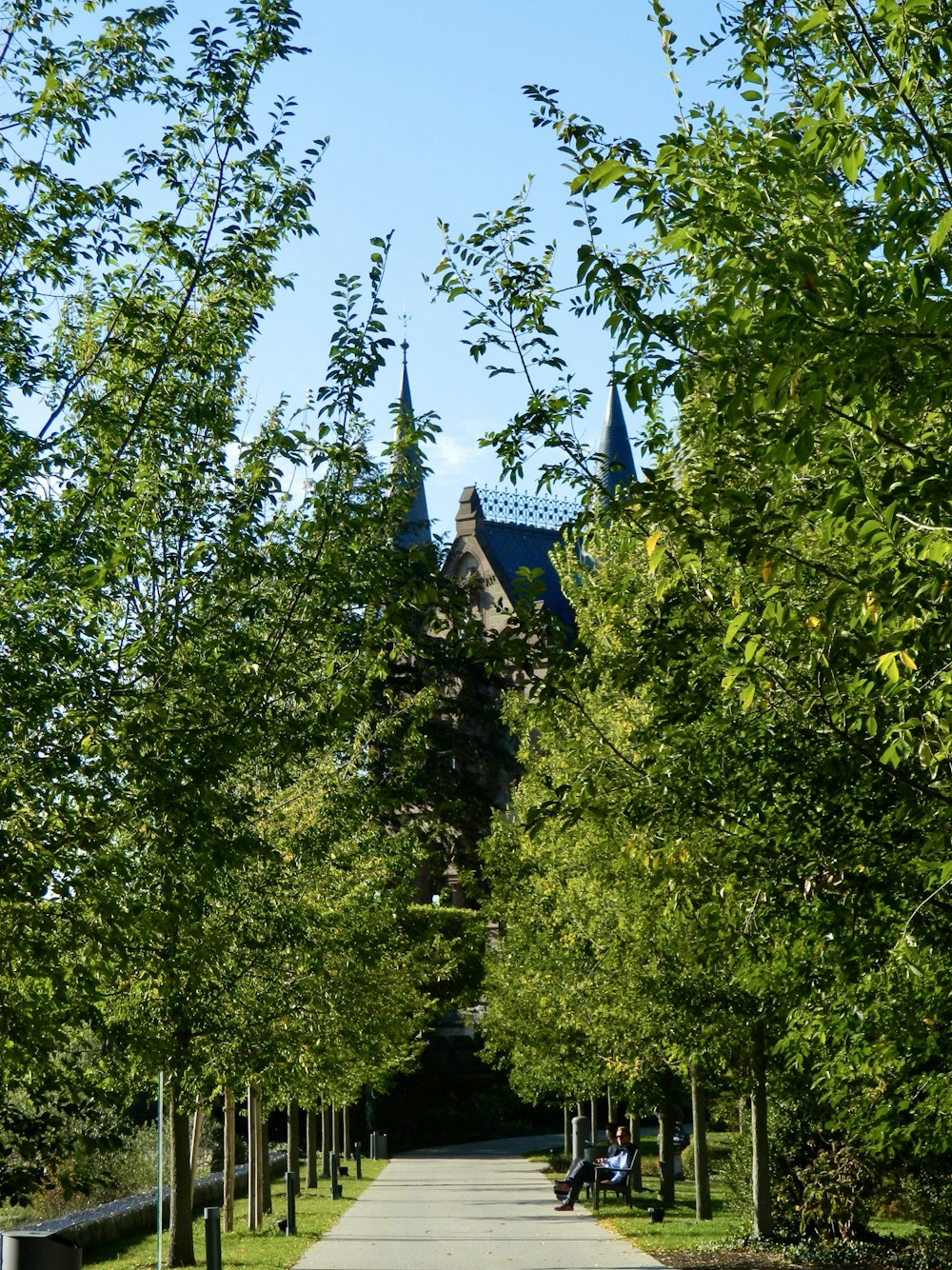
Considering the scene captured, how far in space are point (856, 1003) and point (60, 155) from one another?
6743 mm

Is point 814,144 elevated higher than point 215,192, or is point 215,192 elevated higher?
point 215,192

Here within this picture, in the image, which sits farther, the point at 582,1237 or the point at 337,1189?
the point at 337,1189

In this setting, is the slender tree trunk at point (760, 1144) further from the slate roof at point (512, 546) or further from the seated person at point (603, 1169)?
the slate roof at point (512, 546)

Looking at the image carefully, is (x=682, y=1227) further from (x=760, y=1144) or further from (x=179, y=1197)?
(x=179, y=1197)

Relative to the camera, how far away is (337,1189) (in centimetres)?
2736

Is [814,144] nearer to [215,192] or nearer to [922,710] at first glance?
[922,710]

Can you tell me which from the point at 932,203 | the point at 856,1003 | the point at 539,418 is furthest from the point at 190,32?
the point at 856,1003

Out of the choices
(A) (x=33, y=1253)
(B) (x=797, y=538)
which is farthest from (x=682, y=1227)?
(B) (x=797, y=538)

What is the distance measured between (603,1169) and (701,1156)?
7.34ft

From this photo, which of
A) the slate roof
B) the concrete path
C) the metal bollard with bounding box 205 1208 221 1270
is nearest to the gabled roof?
the slate roof

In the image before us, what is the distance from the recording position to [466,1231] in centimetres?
2020

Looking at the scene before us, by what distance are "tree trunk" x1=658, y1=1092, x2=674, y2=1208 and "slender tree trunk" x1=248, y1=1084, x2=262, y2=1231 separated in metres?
6.03

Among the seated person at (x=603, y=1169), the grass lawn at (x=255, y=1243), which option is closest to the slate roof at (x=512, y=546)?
the grass lawn at (x=255, y=1243)

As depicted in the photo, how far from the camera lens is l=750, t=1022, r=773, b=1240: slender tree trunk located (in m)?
16.8
